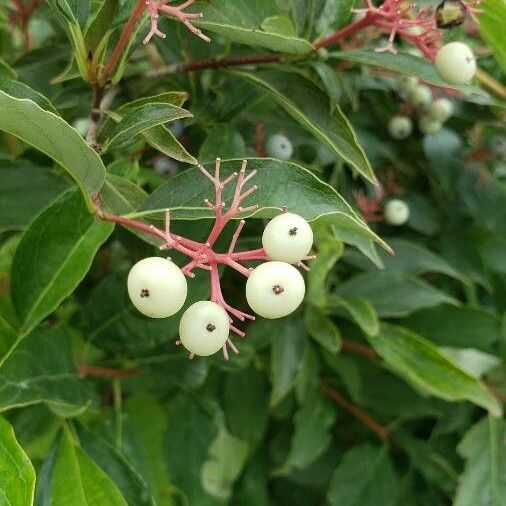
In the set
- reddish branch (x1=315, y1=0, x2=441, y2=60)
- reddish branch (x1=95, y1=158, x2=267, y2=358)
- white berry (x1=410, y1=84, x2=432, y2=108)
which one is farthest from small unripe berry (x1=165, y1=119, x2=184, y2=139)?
white berry (x1=410, y1=84, x2=432, y2=108)

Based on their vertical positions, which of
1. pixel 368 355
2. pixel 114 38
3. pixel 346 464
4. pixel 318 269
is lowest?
pixel 346 464

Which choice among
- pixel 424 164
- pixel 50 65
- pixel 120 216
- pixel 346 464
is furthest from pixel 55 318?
pixel 424 164

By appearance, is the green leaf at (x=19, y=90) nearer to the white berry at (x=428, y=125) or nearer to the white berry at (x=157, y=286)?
the white berry at (x=157, y=286)

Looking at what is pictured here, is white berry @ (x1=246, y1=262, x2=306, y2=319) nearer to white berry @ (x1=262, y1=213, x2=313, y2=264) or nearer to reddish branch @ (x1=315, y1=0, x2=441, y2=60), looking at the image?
white berry @ (x1=262, y1=213, x2=313, y2=264)

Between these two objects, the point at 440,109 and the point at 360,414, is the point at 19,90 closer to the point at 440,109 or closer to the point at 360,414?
the point at 440,109

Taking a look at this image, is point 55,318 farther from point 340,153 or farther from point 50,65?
point 340,153

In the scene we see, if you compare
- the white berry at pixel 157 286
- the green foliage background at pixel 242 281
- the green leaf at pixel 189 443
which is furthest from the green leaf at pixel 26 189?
the green leaf at pixel 189 443
